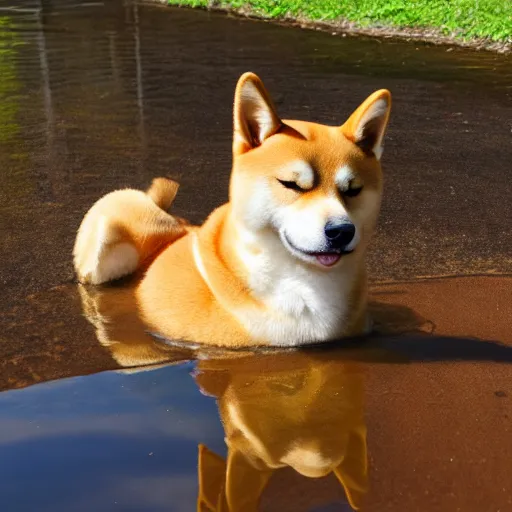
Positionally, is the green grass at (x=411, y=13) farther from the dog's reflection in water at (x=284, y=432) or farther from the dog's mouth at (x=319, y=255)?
the dog's reflection in water at (x=284, y=432)

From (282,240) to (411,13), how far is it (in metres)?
9.28

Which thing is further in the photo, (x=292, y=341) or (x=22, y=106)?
(x=22, y=106)

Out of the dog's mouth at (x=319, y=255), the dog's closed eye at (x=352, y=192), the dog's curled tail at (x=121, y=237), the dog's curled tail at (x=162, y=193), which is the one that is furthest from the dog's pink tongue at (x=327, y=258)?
the dog's curled tail at (x=162, y=193)

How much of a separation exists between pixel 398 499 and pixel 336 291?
3.49 ft

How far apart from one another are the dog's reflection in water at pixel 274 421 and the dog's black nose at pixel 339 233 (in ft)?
1.66

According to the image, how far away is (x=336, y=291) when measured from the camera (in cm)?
335

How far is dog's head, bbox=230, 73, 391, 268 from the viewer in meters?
3.10

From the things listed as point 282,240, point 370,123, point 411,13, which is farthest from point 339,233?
point 411,13

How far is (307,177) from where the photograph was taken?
3.13m

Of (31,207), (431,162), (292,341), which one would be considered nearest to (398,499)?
(292,341)

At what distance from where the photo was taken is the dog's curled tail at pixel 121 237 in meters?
3.96

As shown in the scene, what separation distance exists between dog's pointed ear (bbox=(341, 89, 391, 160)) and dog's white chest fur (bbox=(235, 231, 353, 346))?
1.69 ft

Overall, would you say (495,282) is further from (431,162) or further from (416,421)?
(431,162)

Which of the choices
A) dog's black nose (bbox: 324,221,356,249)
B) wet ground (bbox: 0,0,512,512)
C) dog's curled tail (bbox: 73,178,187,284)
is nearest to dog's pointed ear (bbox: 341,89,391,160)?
dog's black nose (bbox: 324,221,356,249)
